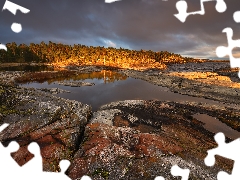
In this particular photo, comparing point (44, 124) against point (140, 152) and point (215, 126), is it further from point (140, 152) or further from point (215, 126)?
point (215, 126)

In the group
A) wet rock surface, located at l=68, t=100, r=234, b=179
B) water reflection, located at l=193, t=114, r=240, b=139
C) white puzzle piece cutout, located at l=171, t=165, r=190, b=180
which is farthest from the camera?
water reflection, located at l=193, t=114, r=240, b=139

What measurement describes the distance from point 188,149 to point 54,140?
13.0 meters

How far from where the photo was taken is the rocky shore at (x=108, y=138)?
15984 mm

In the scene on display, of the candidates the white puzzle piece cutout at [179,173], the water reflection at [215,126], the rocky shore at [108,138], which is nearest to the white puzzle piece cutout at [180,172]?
the white puzzle piece cutout at [179,173]

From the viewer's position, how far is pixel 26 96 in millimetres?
30188

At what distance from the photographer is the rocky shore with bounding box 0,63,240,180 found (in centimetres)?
1598

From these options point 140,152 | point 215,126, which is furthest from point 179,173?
point 215,126

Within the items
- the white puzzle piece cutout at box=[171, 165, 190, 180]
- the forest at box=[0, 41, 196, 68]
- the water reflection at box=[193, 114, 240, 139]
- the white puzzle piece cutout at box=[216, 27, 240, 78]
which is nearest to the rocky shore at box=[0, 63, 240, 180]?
the white puzzle piece cutout at box=[171, 165, 190, 180]

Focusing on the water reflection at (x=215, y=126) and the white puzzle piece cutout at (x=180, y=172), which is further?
the water reflection at (x=215, y=126)

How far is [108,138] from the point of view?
19828mm

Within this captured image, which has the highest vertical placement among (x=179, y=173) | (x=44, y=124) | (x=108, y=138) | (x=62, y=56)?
(x=62, y=56)

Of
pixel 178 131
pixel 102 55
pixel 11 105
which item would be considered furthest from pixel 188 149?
pixel 102 55

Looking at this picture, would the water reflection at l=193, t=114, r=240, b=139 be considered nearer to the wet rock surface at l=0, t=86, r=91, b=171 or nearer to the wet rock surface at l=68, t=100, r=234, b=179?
the wet rock surface at l=68, t=100, r=234, b=179

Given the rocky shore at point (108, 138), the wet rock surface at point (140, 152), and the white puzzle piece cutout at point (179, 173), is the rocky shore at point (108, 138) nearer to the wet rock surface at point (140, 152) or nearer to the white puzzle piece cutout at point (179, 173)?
the wet rock surface at point (140, 152)
